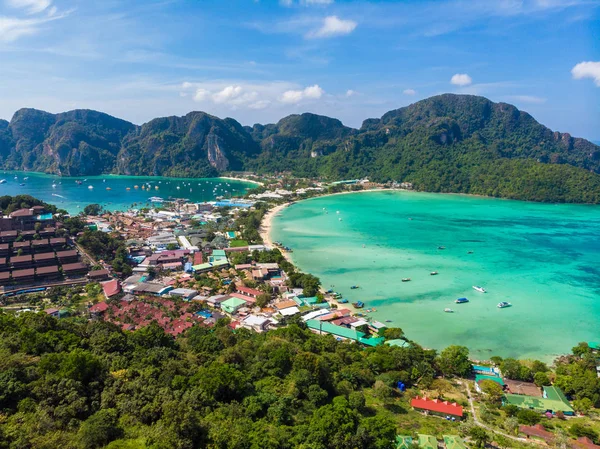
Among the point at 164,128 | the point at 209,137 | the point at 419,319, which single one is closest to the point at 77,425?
the point at 419,319

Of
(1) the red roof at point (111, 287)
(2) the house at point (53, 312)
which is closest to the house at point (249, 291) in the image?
(1) the red roof at point (111, 287)

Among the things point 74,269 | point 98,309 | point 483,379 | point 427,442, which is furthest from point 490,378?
point 74,269

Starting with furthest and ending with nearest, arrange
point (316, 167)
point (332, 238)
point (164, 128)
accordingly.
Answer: point (164, 128) → point (316, 167) → point (332, 238)

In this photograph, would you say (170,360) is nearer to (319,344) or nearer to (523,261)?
(319,344)

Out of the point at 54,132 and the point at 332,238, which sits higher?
the point at 54,132

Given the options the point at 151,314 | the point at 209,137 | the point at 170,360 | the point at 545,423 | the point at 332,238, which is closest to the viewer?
the point at 170,360

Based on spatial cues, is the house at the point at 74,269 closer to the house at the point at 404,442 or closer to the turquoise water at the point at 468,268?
the turquoise water at the point at 468,268

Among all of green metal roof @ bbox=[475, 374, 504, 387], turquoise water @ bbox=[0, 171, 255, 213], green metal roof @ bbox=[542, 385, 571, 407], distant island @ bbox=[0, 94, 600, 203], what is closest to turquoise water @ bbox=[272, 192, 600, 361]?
green metal roof @ bbox=[475, 374, 504, 387]
